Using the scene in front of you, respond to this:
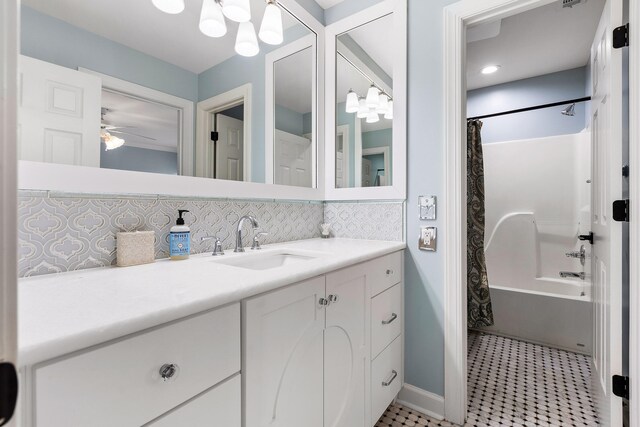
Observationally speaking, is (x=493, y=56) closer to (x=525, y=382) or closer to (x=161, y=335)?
(x=525, y=382)

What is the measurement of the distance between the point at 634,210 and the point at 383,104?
1.22 metres

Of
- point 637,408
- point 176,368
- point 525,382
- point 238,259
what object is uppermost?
point 238,259

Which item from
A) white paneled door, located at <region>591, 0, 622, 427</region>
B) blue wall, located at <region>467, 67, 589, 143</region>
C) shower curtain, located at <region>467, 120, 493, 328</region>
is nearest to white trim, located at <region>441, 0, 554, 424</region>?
white paneled door, located at <region>591, 0, 622, 427</region>

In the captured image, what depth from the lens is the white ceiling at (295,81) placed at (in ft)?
5.84

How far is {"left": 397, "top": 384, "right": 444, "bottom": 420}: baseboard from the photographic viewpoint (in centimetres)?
153

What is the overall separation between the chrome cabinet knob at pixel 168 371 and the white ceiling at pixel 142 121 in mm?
835

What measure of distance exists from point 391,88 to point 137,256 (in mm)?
1533

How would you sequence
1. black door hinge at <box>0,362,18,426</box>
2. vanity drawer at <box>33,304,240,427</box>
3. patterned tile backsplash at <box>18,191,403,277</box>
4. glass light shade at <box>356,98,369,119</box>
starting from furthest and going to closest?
glass light shade at <box>356,98,369,119</box>
patterned tile backsplash at <box>18,191,403,277</box>
vanity drawer at <box>33,304,240,427</box>
black door hinge at <box>0,362,18,426</box>

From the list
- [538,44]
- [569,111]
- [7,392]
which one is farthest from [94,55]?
[569,111]

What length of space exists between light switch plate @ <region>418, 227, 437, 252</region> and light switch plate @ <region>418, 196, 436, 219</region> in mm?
68

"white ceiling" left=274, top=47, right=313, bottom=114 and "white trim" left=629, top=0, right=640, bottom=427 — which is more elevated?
"white ceiling" left=274, top=47, right=313, bottom=114

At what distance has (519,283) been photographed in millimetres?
2898

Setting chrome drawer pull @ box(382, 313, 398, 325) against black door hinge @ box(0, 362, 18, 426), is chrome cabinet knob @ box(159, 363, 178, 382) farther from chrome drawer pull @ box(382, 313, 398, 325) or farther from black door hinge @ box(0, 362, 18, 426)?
chrome drawer pull @ box(382, 313, 398, 325)

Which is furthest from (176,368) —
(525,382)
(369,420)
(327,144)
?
(525,382)
